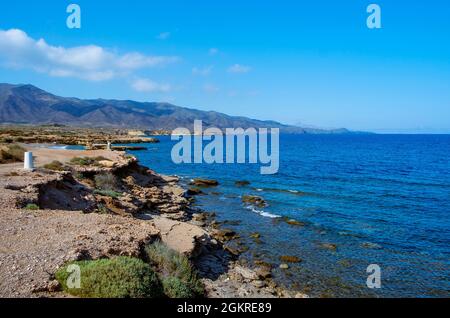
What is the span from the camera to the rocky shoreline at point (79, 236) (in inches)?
325

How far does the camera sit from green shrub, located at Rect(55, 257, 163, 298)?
24.2 ft

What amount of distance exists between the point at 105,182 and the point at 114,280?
18.4 meters

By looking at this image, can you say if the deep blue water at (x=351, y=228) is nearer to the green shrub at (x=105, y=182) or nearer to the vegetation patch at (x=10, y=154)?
the green shrub at (x=105, y=182)

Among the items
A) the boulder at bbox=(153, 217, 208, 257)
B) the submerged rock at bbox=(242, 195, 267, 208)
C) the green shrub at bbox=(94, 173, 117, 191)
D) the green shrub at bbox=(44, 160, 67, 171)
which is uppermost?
the green shrub at bbox=(44, 160, 67, 171)

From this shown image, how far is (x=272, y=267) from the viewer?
663 inches

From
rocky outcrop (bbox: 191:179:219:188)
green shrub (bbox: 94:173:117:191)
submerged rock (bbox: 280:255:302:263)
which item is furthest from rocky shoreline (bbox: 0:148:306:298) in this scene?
rocky outcrop (bbox: 191:179:219:188)

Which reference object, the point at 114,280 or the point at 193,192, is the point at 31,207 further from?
the point at 193,192

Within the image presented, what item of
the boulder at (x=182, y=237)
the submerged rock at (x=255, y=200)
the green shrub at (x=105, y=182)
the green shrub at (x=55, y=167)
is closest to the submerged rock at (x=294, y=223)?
the submerged rock at (x=255, y=200)

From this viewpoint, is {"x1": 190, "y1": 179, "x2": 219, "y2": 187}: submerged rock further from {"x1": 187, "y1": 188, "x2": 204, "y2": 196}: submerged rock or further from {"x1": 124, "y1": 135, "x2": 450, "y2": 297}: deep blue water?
{"x1": 187, "y1": 188, "x2": 204, "y2": 196}: submerged rock

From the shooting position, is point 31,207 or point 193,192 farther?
point 193,192

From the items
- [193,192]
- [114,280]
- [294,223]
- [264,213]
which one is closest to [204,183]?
[193,192]

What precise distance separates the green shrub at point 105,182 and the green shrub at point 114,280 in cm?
1654

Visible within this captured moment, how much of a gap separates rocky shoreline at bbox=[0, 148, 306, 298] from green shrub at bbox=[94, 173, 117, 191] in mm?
101

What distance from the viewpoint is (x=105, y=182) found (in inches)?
987
